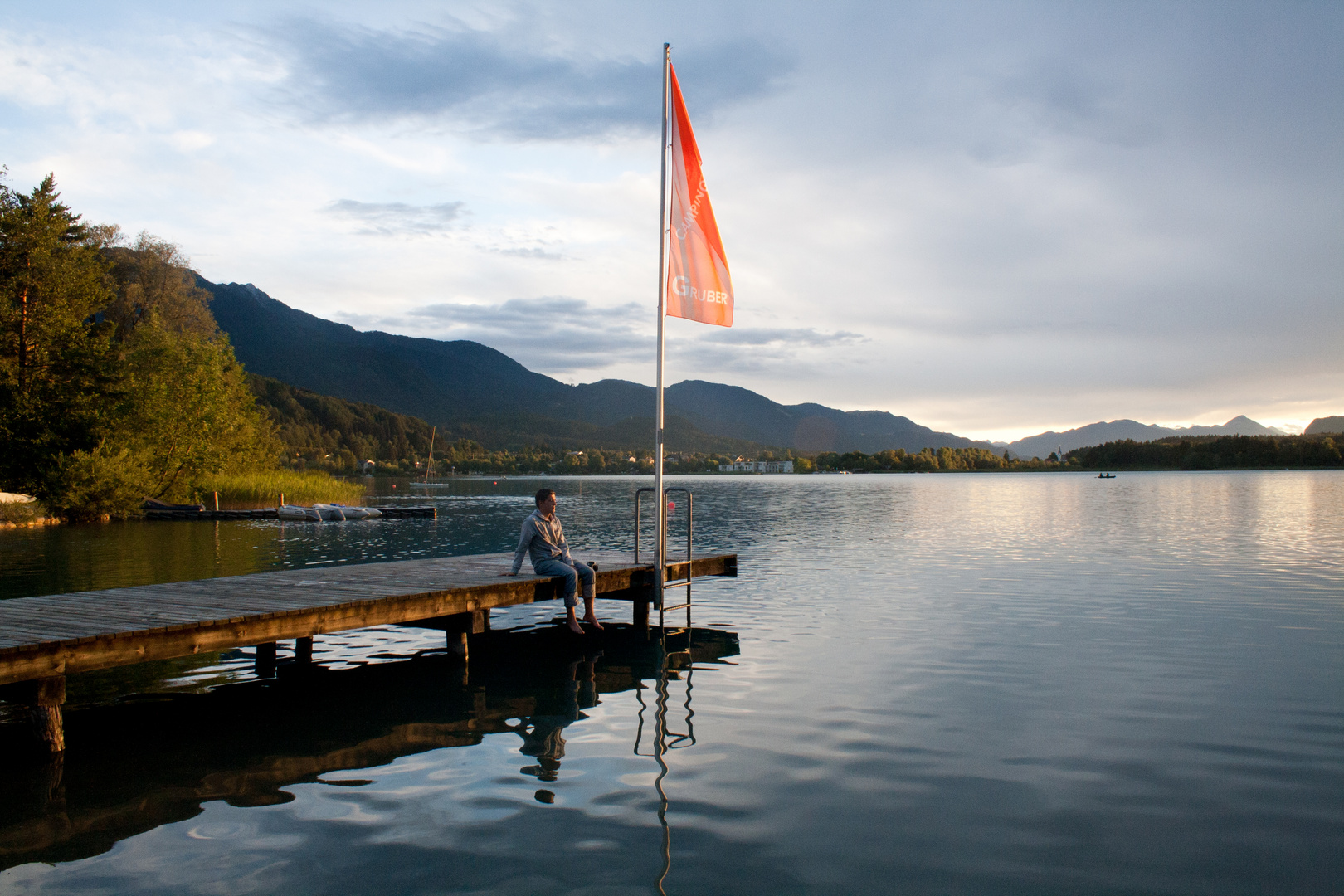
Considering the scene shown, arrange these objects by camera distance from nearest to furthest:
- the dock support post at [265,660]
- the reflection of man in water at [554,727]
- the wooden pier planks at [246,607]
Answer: the reflection of man in water at [554,727]
the wooden pier planks at [246,607]
the dock support post at [265,660]

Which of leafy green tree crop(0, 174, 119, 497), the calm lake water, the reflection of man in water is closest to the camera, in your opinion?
the calm lake water

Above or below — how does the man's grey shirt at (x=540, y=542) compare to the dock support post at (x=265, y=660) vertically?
above

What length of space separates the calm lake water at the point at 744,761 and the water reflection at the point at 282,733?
49mm

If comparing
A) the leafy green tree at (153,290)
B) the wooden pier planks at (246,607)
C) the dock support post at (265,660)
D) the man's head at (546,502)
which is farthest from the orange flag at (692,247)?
the leafy green tree at (153,290)

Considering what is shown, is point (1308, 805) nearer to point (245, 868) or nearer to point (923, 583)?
point (245, 868)

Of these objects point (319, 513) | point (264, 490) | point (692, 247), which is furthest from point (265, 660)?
point (264, 490)

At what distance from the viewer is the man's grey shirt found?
1374 cm

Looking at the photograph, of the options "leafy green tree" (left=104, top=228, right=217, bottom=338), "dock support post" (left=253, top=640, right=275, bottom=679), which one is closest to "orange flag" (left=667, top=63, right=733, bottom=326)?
"dock support post" (left=253, top=640, right=275, bottom=679)

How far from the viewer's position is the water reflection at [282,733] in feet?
23.2

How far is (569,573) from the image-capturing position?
13.8m

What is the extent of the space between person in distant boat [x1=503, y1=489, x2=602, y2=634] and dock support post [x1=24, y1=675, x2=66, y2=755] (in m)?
6.40

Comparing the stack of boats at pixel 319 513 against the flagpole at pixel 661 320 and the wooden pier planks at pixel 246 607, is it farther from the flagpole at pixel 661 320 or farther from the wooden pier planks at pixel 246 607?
the flagpole at pixel 661 320

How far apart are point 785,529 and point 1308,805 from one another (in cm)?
3315

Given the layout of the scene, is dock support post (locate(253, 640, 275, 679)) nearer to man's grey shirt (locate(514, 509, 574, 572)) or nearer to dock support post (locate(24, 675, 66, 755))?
man's grey shirt (locate(514, 509, 574, 572))
